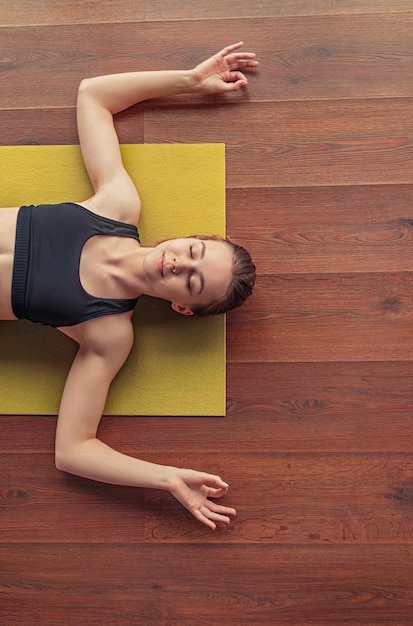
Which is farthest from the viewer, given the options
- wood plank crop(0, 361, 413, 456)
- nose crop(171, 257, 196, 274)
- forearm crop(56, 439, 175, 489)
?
wood plank crop(0, 361, 413, 456)

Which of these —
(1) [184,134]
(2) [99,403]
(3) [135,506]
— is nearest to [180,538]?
(3) [135,506]

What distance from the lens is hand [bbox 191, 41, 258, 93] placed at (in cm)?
160

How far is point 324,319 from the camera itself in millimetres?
1608

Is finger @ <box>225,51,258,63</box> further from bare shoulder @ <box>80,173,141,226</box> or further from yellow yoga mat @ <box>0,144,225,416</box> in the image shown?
bare shoulder @ <box>80,173,141,226</box>

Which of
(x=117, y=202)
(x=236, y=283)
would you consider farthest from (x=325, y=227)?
(x=117, y=202)

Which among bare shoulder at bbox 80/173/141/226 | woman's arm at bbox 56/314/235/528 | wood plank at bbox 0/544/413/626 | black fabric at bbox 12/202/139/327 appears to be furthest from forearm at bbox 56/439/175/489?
bare shoulder at bbox 80/173/141/226

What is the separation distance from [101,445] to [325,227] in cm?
87

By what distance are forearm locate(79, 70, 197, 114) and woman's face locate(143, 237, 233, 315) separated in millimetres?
469

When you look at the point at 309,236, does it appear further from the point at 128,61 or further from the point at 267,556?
the point at 267,556

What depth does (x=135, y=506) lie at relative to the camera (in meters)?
1.59

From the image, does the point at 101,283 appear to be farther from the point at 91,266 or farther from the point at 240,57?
the point at 240,57

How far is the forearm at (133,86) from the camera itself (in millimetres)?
1582

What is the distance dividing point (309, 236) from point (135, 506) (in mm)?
900

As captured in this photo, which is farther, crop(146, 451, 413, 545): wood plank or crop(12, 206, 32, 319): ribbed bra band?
crop(146, 451, 413, 545): wood plank
